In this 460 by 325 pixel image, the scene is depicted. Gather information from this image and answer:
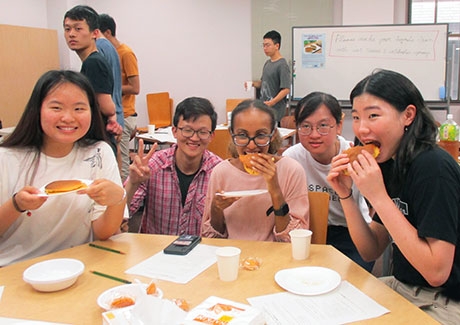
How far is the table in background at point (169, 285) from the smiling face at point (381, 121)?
0.46 meters

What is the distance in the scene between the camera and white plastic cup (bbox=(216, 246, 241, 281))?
1.42 meters

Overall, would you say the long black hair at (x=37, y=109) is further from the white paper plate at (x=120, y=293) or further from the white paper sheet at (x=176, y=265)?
the white paper plate at (x=120, y=293)

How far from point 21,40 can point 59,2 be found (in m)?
1.14

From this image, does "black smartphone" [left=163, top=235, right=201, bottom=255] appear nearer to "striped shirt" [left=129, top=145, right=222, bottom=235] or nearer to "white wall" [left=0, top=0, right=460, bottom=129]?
"striped shirt" [left=129, top=145, right=222, bottom=235]

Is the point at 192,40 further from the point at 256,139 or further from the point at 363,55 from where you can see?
the point at 256,139

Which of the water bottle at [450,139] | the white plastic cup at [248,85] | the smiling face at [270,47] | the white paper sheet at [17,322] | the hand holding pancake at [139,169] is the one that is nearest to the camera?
the white paper sheet at [17,322]

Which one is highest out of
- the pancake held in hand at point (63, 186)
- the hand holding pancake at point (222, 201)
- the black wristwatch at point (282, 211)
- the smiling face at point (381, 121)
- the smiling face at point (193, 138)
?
A: the smiling face at point (381, 121)

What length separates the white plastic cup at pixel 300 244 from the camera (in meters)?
1.58

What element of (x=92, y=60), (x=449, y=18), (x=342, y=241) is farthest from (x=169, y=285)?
(x=449, y=18)

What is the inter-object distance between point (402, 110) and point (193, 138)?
3.71 ft

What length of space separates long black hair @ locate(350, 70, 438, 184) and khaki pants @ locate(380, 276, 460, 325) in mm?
402

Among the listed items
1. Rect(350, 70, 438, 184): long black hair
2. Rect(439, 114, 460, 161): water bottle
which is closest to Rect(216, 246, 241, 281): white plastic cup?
Rect(350, 70, 438, 184): long black hair

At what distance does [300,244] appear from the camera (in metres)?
1.59

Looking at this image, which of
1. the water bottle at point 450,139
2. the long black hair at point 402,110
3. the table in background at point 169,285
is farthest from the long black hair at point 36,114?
the water bottle at point 450,139
